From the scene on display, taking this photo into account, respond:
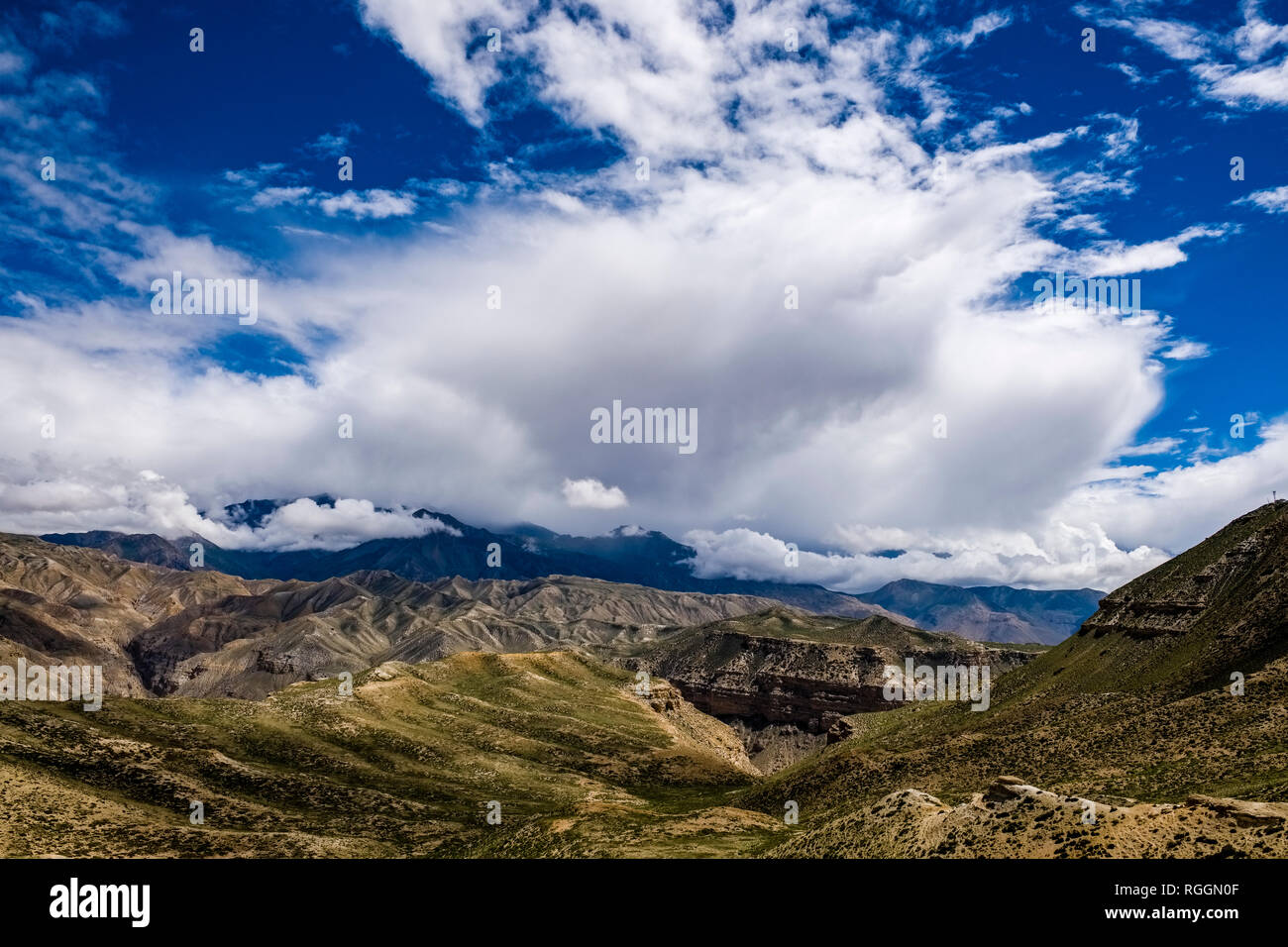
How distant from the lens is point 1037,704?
111250 mm

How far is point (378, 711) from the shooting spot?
14350cm

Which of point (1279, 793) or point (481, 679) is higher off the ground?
point (1279, 793)

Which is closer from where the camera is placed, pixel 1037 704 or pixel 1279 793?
pixel 1279 793

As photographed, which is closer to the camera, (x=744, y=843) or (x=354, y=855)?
(x=744, y=843)
